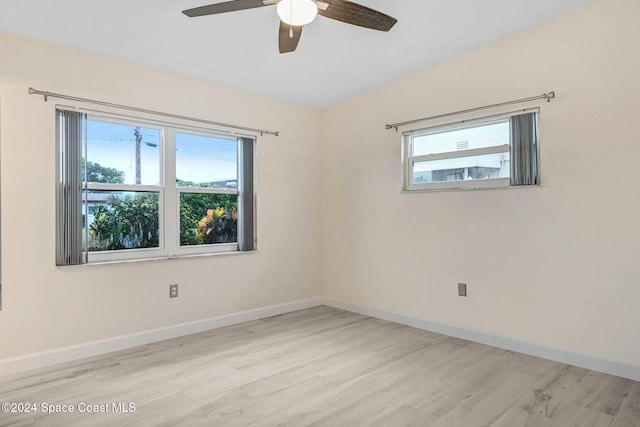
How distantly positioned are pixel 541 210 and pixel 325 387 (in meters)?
2.19

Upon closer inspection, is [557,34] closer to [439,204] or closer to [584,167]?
[584,167]

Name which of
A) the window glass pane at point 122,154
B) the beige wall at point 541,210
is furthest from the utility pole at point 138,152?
the beige wall at point 541,210

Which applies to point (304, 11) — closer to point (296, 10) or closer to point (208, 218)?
point (296, 10)

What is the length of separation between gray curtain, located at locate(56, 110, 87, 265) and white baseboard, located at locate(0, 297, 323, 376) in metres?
0.70

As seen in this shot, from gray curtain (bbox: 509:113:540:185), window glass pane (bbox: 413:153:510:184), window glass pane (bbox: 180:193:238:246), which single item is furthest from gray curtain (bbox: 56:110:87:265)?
gray curtain (bbox: 509:113:540:185)

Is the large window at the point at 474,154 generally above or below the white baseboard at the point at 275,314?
above

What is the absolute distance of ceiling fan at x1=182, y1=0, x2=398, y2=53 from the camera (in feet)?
6.40

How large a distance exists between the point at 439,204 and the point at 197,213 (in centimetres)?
242

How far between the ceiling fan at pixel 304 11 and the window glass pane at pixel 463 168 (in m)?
1.73

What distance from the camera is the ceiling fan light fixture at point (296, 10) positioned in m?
1.93

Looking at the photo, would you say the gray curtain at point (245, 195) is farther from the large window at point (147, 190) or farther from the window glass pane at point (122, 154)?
the window glass pane at point (122, 154)

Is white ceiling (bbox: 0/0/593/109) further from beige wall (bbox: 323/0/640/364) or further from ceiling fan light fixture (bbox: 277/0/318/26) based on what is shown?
ceiling fan light fixture (bbox: 277/0/318/26)

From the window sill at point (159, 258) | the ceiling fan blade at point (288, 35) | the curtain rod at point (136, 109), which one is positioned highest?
the ceiling fan blade at point (288, 35)

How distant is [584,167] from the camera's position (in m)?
2.82
